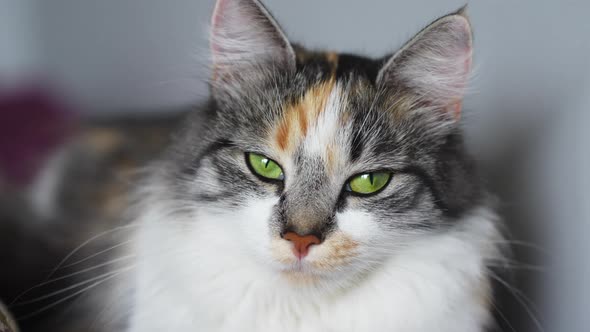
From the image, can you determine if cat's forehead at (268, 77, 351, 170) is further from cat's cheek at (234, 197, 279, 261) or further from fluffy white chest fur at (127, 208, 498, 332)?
fluffy white chest fur at (127, 208, 498, 332)

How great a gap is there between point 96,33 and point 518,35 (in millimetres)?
1736

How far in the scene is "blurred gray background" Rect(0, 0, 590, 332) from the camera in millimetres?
1348

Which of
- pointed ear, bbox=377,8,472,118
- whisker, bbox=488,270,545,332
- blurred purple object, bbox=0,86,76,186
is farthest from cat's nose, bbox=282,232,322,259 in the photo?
blurred purple object, bbox=0,86,76,186

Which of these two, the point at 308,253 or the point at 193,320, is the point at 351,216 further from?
the point at 193,320

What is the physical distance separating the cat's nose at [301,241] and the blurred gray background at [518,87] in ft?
1.62

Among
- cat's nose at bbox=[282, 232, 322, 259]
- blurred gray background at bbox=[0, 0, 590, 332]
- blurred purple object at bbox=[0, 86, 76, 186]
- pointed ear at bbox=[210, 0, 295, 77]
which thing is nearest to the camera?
cat's nose at bbox=[282, 232, 322, 259]

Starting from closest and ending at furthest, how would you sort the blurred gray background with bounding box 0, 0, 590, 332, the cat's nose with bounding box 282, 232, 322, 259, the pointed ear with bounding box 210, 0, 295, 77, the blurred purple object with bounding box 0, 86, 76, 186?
the cat's nose with bounding box 282, 232, 322, 259 → the pointed ear with bounding box 210, 0, 295, 77 → the blurred gray background with bounding box 0, 0, 590, 332 → the blurred purple object with bounding box 0, 86, 76, 186

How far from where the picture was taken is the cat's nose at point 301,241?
3.59ft

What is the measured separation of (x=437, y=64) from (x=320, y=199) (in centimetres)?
36

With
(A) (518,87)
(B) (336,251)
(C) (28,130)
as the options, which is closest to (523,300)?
(A) (518,87)

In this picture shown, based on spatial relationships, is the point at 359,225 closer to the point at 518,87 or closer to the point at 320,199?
the point at 320,199

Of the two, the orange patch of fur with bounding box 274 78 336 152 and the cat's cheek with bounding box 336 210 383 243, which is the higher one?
the orange patch of fur with bounding box 274 78 336 152

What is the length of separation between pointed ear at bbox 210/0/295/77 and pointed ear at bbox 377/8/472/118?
212mm

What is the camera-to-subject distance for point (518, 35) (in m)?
1.53
